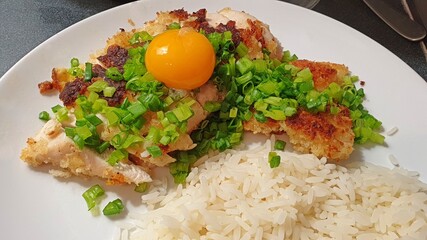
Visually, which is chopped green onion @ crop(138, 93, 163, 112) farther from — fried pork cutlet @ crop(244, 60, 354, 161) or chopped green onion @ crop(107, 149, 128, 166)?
fried pork cutlet @ crop(244, 60, 354, 161)

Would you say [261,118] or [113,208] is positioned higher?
[261,118]

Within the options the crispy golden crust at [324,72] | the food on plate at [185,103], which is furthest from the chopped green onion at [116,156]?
the crispy golden crust at [324,72]

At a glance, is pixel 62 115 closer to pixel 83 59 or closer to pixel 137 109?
pixel 137 109

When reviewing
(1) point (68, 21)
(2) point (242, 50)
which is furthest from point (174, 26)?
(1) point (68, 21)

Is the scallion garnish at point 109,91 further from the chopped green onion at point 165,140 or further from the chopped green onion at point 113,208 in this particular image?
the chopped green onion at point 113,208

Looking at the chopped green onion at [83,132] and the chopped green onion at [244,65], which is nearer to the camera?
the chopped green onion at [83,132]

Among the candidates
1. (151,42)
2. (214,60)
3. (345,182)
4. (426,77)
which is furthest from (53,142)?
(426,77)

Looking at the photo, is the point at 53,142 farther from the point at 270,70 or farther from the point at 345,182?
the point at 345,182
